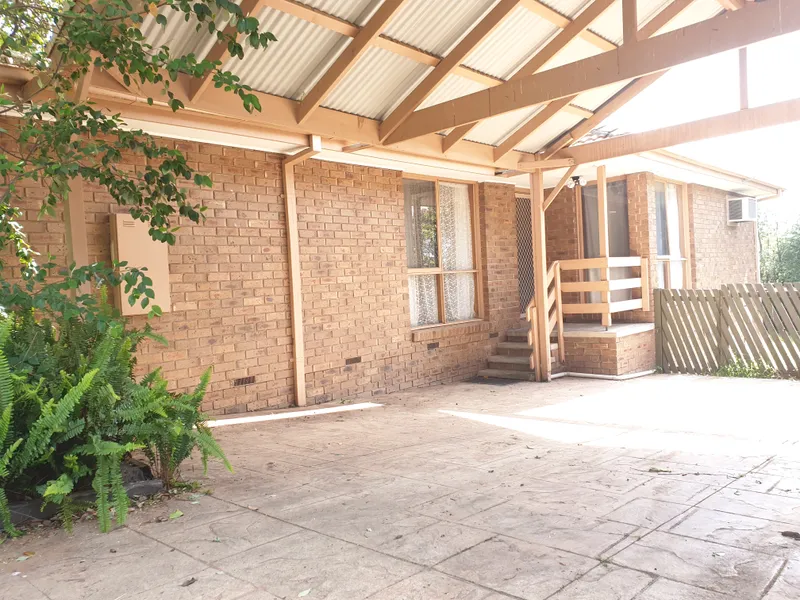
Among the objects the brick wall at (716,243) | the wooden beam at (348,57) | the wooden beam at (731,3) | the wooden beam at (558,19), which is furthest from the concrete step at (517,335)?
the wooden beam at (348,57)

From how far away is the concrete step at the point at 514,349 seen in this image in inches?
396

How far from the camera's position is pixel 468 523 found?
141 inches

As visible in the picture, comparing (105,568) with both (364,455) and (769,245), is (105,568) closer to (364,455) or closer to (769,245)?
(364,455)

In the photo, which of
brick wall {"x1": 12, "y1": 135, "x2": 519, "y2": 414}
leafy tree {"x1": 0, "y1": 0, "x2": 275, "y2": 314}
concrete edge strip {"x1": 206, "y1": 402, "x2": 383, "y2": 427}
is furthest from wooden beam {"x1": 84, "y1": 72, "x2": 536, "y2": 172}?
concrete edge strip {"x1": 206, "y1": 402, "x2": 383, "y2": 427}

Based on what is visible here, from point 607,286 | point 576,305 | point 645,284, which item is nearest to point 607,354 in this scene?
point 576,305

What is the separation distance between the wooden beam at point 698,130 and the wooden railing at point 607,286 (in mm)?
1721

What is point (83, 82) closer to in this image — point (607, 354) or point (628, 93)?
point (628, 93)

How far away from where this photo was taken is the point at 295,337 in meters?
7.64

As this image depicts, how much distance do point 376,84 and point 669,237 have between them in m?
7.33

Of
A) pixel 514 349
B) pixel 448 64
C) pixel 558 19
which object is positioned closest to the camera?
pixel 448 64

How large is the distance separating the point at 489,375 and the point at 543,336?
1146mm

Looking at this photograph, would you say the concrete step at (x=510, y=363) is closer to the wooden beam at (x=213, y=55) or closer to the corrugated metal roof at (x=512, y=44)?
the corrugated metal roof at (x=512, y=44)

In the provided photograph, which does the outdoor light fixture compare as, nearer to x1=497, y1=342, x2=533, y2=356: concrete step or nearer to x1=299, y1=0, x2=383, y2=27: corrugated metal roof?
x1=497, y1=342, x2=533, y2=356: concrete step

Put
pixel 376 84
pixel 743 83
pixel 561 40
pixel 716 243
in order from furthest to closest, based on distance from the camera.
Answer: pixel 716 243 < pixel 561 40 < pixel 743 83 < pixel 376 84
